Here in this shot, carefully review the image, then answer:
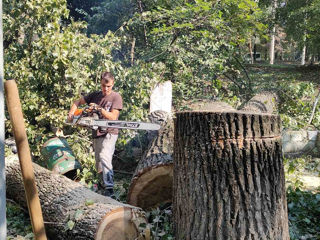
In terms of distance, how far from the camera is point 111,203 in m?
2.71

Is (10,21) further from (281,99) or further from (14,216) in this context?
(281,99)

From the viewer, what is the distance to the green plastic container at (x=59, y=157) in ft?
13.5

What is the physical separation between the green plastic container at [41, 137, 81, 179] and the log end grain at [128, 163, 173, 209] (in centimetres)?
120

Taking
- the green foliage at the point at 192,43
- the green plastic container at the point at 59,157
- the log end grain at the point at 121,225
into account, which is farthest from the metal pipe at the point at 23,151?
the green foliage at the point at 192,43

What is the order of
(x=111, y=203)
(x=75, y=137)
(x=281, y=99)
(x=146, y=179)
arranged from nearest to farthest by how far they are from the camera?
(x=111, y=203) < (x=146, y=179) < (x=75, y=137) < (x=281, y=99)

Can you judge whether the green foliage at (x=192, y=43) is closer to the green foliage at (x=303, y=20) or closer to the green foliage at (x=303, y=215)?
the green foliage at (x=303, y=215)

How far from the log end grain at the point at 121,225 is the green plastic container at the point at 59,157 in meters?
1.79

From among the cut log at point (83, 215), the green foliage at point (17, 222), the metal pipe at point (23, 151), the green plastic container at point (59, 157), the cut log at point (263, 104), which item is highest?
the cut log at point (263, 104)

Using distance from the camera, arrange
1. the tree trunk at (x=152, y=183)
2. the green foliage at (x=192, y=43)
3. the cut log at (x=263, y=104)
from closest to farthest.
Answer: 1. the tree trunk at (x=152, y=183)
2. the cut log at (x=263, y=104)
3. the green foliage at (x=192, y=43)

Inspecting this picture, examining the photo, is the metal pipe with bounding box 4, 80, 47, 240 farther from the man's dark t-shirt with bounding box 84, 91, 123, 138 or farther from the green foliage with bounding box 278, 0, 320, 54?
the green foliage with bounding box 278, 0, 320, 54

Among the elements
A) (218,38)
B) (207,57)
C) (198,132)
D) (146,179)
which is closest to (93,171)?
(146,179)

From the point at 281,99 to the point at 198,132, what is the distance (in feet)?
19.5

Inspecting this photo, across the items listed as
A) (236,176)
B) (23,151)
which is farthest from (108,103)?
(23,151)

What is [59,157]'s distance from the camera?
165 inches
